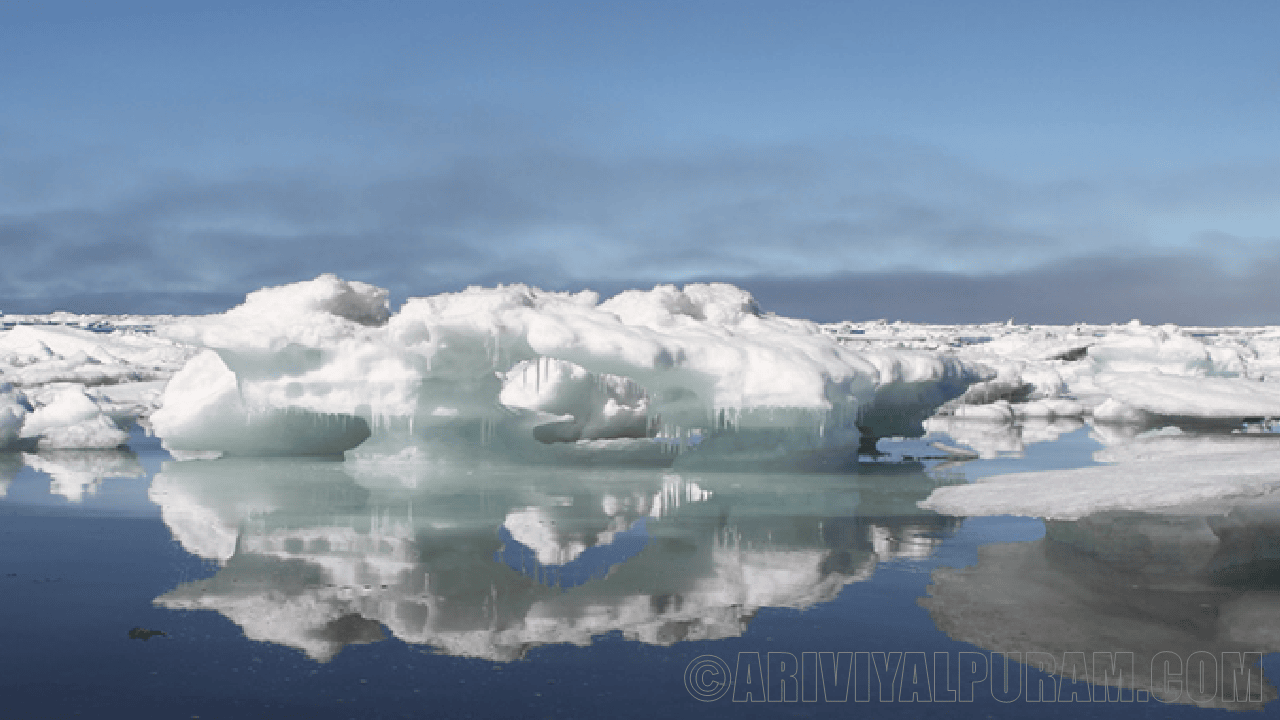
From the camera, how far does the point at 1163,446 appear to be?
16.3 meters

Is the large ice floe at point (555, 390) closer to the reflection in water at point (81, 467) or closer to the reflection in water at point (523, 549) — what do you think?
the reflection in water at point (81, 467)

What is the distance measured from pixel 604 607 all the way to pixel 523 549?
1849 mm

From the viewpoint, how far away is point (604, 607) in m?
5.97

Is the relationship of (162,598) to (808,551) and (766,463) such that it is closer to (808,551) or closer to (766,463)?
(808,551)

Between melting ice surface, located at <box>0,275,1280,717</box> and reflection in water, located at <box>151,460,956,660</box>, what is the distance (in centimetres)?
4

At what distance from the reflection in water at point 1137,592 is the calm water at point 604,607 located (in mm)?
20

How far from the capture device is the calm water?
176 inches

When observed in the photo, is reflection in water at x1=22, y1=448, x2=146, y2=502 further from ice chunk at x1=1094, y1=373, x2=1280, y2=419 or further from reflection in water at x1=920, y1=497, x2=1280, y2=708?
ice chunk at x1=1094, y1=373, x2=1280, y2=419

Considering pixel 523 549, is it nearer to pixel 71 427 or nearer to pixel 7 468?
pixel 7 468

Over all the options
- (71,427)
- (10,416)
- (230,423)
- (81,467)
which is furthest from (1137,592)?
(10,416)

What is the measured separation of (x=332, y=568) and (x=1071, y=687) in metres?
4.69

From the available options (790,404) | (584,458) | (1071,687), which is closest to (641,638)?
(1071,687)
